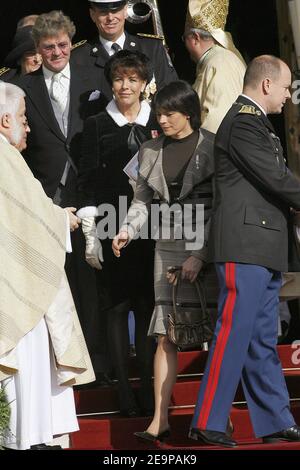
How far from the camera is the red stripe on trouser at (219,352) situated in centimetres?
613

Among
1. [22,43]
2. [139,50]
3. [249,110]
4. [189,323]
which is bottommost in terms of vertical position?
[189,323]

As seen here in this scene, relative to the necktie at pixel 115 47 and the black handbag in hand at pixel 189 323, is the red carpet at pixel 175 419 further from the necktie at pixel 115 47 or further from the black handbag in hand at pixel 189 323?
the necktie at pixel 115 47

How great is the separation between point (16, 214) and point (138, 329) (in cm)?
101

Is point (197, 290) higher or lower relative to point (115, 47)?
lower

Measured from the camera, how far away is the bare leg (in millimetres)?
6402

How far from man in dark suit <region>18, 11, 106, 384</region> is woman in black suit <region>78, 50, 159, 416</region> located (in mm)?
255

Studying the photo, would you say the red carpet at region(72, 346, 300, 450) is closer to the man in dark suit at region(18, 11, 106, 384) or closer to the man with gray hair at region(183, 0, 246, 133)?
the man in dark suit at region(18, 11, 106, 384)

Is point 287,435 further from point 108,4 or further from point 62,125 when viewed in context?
point 108,4

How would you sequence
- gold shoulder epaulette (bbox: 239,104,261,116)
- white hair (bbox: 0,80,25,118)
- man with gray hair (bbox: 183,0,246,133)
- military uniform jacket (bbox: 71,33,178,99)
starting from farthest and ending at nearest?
military uniform jacket (bbox: 71,33,178,99) < man with gray hair (bbox: 183,0,246,133) < white hair (bbox: 0,80,25,118) < gold shoulder epaulette (bbox: 239,104,261,116)

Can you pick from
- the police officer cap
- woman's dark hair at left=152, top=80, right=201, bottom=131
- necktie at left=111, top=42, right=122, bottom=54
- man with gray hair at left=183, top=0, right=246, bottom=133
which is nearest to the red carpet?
man with gray hair at left=183, top=0, right=246, bottom=133

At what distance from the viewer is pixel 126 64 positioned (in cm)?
701

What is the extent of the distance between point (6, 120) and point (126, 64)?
83 cm

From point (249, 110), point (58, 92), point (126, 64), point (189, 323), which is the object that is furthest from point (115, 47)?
point (189, 323)
